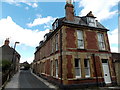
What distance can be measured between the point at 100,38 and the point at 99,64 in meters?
3.89

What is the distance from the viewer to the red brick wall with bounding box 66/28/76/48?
11.6m

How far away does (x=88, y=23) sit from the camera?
1359 centimetres

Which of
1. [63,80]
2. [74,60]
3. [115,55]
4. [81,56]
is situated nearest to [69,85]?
[63,80]

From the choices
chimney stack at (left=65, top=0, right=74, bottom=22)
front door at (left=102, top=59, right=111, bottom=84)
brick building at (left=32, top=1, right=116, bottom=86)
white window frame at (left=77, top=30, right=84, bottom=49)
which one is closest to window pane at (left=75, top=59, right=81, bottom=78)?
brick building at (left=32, top=1, right=116, bottom=86)

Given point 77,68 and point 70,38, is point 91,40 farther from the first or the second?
point 77,68

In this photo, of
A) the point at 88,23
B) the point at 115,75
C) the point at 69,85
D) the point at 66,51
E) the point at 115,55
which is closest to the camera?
the point at 69,85

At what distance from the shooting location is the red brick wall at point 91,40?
12620mm

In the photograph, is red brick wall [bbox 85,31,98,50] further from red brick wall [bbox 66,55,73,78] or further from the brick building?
red brick wall [bbox 66,55,73,78]

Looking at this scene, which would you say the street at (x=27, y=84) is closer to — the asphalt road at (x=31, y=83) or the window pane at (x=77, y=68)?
the asphalt road at (x=31, y=83)

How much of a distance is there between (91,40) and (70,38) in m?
3.18

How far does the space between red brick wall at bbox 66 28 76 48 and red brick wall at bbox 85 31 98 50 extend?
6.86 feet

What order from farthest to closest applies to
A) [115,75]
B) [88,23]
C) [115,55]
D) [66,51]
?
[115,55], [88,23], [115,75], [66,51]

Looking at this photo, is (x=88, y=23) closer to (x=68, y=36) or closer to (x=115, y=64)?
(x=68, y=36)

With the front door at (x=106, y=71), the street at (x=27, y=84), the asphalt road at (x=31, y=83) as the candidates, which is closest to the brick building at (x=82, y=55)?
the front door at (x=106, y=71)
